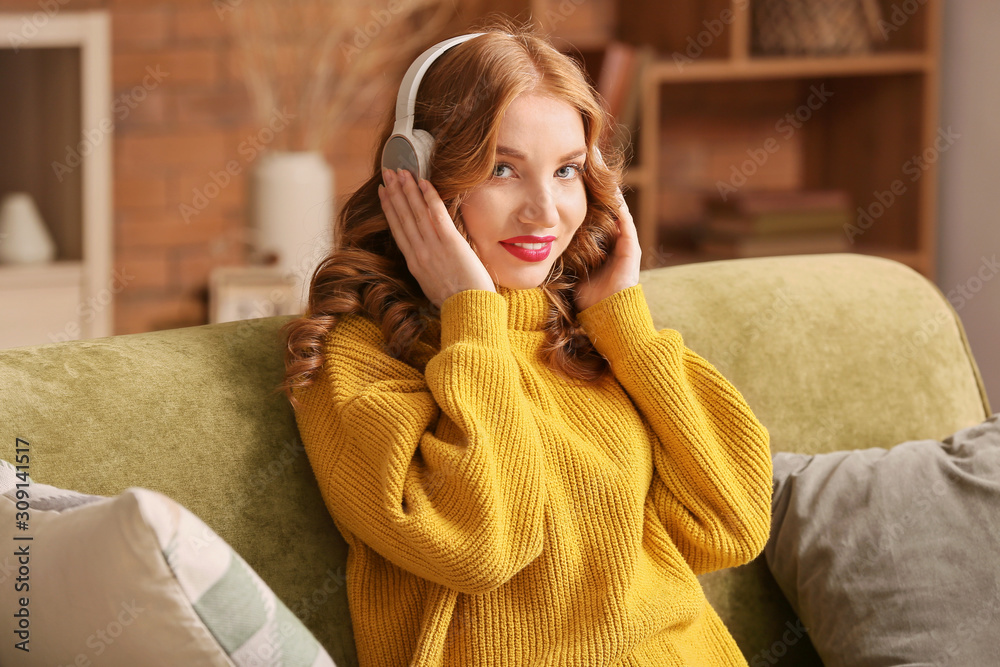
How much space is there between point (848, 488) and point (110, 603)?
0.91m

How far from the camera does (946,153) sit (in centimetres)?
269

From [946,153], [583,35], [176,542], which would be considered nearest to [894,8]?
[946,153]

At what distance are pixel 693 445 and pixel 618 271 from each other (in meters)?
0.25

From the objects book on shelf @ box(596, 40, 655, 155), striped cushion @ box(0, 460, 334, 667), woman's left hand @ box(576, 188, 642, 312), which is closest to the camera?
striped cushion @ box(0, 460, 334, 667)

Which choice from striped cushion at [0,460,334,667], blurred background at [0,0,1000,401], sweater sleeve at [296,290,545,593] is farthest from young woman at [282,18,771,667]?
blurred background at [0,0,1000,401]

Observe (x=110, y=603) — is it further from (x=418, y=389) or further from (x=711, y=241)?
(x=711, y=241)

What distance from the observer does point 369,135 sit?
10.2ft

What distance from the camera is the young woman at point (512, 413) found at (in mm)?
1012

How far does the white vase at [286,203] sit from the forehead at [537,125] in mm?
1684

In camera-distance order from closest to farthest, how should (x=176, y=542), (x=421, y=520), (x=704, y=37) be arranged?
(x=176, y=542), (x=421, y=520), (x=704, y=37)

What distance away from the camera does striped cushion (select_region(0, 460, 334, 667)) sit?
732mm

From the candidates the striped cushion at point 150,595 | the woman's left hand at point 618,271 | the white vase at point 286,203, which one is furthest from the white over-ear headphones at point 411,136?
the white vase at point 286,203

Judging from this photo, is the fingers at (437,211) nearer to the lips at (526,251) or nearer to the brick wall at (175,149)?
the lips at (526,251)

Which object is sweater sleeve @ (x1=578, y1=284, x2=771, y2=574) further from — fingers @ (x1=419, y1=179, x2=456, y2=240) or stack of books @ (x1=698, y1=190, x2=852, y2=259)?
stack of books @ (x1=698, y1=190, x2=852, y2=259)
